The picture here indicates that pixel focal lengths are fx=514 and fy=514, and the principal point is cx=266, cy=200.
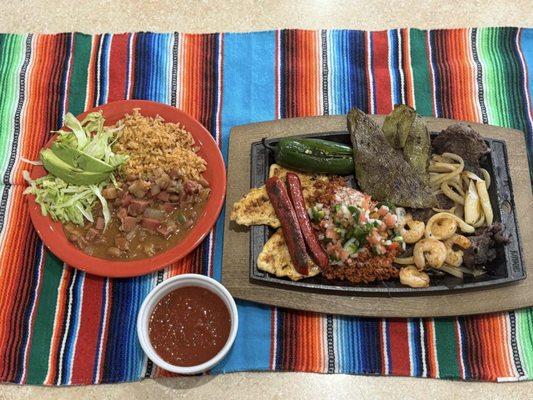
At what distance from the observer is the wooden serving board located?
98.7 inches

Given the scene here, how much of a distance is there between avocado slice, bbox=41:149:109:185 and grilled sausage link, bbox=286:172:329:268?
985 mm

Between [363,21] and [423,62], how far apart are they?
50 centimetres

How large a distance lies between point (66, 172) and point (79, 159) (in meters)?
0.10

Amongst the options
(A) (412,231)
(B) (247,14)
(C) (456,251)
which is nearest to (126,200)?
(A) (412,231)

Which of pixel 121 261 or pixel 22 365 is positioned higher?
pixel 121 261

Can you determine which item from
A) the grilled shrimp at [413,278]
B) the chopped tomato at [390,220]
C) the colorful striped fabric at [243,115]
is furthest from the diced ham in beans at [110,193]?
the grilled shrimp at [413,278]

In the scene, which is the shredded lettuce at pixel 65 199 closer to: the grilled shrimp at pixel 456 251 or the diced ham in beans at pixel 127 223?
the diced ham in beans at pixel 127 223

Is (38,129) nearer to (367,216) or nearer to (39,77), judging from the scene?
(39,77)

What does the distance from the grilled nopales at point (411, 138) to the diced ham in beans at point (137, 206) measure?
Result: 1322 mm

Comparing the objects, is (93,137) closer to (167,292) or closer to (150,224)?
(150,224)

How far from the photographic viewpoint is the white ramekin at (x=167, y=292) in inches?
89.6

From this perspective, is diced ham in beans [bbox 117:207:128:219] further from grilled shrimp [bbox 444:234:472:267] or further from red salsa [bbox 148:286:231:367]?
grilled shrimp [bbox 444:234:472:267]

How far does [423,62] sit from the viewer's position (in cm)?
324

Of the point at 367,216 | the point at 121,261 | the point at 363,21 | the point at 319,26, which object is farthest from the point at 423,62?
the point at 121,261
